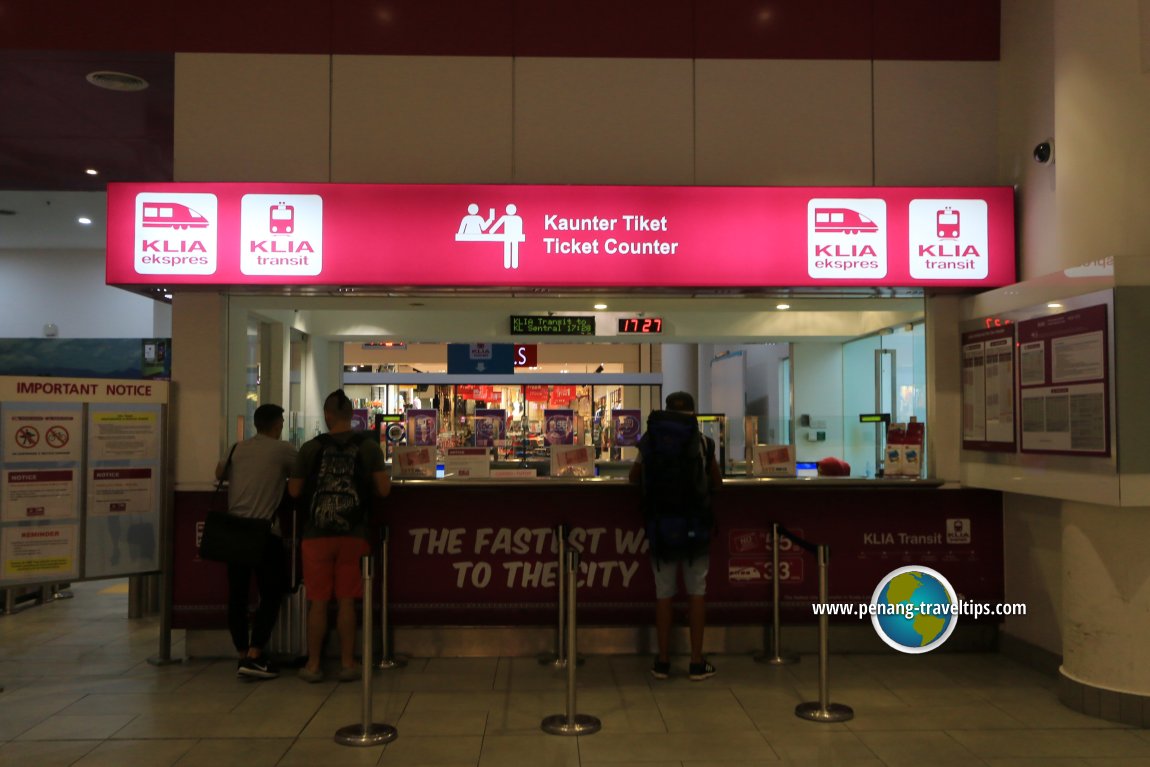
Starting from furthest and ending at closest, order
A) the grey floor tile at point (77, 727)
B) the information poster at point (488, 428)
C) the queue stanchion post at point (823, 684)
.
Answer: the information poster at point (488, 428) < the queue stanchion post at point (823, 684) < the grey floor tile at point (77, 727)

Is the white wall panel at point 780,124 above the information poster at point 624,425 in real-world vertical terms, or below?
above

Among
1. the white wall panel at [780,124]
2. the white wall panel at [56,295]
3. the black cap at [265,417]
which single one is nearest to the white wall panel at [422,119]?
the white wall panel at [780,124]

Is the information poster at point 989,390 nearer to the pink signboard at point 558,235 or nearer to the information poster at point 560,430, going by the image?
the pink signboard at point 558,235

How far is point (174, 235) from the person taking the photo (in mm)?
4992

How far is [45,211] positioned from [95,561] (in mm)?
6683

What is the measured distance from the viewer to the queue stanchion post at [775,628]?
16.8 feet

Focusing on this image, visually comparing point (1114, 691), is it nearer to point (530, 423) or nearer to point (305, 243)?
point (530, 423)

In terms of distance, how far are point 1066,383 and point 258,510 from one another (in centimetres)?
420

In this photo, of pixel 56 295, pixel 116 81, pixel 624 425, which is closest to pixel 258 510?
pixel 624 425

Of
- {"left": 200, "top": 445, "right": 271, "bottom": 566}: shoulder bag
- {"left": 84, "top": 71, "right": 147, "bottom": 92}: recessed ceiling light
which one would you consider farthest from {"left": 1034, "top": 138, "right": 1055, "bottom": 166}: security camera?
{"left": 84, "top": 71, "right": 147, "bottom": 92}: recessed ceiling light

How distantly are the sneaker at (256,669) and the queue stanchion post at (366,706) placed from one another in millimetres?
1083

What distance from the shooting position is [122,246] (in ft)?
16.3

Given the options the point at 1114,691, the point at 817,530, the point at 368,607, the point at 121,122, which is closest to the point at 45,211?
the point at 121,122

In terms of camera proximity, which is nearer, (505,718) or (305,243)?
(505,718)
